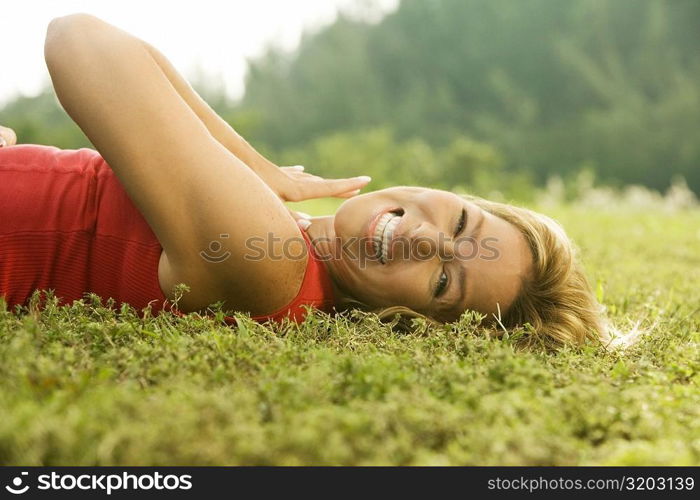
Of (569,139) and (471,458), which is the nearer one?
(471,458)

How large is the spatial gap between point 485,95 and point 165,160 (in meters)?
36.4

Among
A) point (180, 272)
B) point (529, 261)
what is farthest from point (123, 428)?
point (529, 261)

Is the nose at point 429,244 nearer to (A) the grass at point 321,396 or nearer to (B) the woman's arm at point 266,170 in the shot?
(A) the grass at point 321,396

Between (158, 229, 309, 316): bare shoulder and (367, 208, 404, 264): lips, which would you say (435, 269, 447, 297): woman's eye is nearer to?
(367, 208, 404, 264): lips

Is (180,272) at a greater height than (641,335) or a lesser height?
greater

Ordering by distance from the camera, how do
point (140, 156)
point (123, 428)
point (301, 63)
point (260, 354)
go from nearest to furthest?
point (123, 428)
point (260, 354)
point (140, 156)
point (301, 63)

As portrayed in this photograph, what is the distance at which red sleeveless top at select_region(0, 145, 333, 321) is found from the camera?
2.72 meters

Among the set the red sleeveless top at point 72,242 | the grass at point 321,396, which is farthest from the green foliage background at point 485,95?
the grass at point 321,396

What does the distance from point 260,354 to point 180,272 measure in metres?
0.57

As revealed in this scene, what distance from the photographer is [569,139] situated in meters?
34.2

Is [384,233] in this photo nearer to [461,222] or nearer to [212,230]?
[461,222]

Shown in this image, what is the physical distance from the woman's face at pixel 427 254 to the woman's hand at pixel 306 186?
13.8 inches

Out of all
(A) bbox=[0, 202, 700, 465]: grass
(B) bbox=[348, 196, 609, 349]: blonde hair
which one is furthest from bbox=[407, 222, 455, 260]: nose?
(A) bbox=[0, 202, 700, 465]: grass

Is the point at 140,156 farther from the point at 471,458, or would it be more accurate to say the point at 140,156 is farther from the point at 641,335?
the point at 641,335
